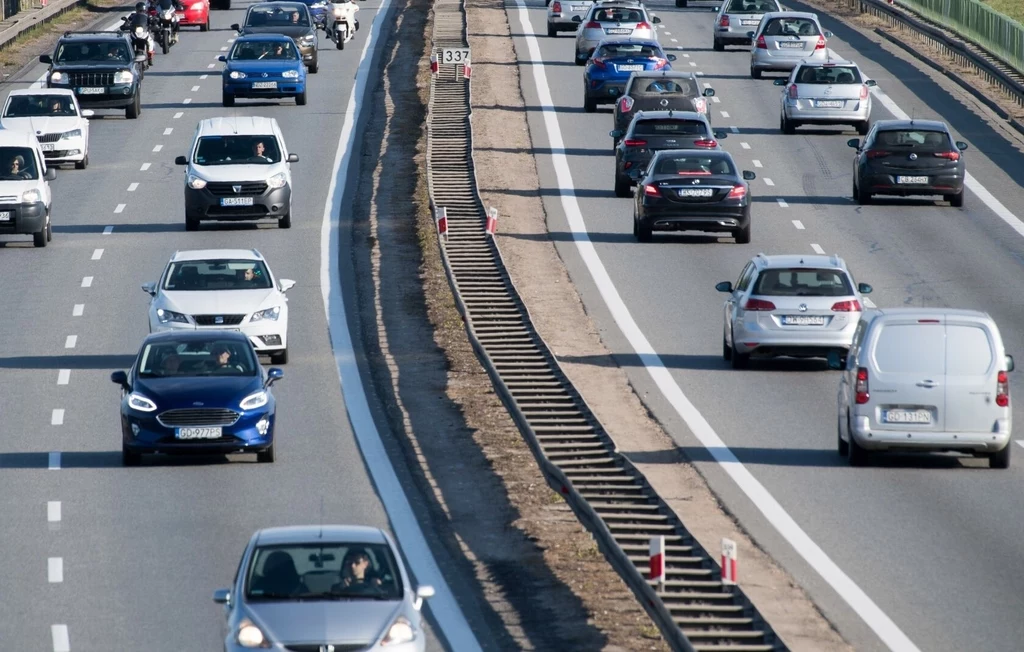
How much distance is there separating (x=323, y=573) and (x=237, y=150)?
23996 millimetres

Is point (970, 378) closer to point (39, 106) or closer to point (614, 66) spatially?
point (39, 106)

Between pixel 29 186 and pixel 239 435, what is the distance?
15559mm

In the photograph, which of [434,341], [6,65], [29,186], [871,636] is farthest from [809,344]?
[6,65]

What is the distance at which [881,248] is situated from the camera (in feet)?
116

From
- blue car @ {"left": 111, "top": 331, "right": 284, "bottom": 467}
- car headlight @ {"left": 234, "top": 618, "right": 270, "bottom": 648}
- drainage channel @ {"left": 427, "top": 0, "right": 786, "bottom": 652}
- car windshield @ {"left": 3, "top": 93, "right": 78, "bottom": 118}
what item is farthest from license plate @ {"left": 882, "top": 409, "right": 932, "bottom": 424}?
car windshield @ {"left": 3, "top": 93, "right": 78, "bottom": 118}

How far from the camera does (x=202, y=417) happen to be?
21484mm

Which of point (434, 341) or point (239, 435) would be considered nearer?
point (239, 435)

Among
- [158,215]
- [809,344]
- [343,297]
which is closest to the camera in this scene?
[809,344]

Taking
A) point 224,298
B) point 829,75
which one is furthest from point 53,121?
point 224,298

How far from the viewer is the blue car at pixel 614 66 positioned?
1966 inches

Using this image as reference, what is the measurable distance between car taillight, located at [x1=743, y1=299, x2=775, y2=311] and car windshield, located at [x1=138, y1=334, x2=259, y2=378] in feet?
21.4

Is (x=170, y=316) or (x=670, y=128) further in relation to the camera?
(x=670, y=128)

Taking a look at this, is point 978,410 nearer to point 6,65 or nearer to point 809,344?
point 809,344

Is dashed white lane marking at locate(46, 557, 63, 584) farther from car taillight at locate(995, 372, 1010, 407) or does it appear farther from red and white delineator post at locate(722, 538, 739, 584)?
car taillight at locate(995, 372, 1010, 407)
